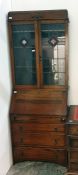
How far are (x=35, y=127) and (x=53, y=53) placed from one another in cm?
95

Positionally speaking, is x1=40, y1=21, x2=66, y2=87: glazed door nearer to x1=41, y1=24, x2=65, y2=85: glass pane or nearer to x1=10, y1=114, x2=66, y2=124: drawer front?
x1=41, y1=24, x2=65, y2=85: glass pane

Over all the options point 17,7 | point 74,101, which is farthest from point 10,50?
point 74,101

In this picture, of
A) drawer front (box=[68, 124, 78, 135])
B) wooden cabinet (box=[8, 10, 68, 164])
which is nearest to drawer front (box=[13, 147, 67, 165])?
wooden cabinet (box=[8, 10, 68, 164])

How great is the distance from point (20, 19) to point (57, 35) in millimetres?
491

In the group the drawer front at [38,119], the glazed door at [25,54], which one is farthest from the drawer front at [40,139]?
the glazed door at [25,54]

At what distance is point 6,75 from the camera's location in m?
3.38

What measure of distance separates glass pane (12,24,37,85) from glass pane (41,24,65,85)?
138mm

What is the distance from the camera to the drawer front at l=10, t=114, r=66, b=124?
331cm

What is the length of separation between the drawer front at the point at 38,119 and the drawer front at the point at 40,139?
17cm

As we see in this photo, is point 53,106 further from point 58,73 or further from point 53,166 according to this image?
point 53,166

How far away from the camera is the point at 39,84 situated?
3.47m

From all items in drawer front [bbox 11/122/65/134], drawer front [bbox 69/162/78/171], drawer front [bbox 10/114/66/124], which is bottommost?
drawer front [bbox 69/162/78/171]

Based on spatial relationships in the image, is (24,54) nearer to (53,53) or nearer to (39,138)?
(53,53)

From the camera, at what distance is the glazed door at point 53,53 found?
333 centimetres
